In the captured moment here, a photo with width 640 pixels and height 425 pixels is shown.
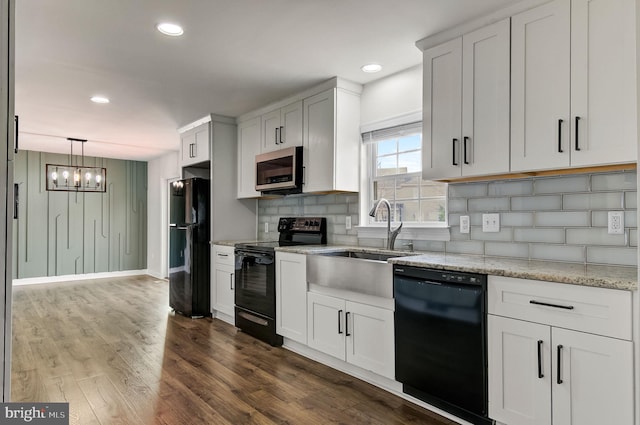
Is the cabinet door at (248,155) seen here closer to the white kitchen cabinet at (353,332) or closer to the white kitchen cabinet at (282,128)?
the white kitchen cabinet at (282,128)

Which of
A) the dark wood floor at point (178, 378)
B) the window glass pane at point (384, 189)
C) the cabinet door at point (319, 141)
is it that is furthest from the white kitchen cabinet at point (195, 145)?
the window glass pane at point (384, 189)

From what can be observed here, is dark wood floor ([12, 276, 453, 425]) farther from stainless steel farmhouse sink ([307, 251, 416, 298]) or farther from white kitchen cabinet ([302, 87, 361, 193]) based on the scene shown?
white kitchen cabinet ([302, 87, 361, 193])

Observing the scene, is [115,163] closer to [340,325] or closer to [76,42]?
[76,42]

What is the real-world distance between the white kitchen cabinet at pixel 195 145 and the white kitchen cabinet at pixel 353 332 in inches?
98.1

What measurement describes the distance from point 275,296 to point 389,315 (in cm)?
132

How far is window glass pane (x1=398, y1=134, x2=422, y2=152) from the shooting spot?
324 centimetres

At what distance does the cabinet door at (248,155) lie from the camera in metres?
4.48

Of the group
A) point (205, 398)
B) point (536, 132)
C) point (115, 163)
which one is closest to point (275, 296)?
point (205, 398)

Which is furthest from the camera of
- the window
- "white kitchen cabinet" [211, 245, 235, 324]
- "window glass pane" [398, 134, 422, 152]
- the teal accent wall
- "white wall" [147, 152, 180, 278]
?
"white wall" [147, 152, 180, 278]

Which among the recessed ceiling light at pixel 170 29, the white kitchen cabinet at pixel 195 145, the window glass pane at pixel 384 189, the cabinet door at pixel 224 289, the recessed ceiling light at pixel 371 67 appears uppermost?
the recessed ceiling light at pixel 170 29

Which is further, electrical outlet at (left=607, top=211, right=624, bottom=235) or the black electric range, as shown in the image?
the black electric range

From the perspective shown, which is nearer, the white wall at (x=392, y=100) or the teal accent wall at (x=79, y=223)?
the white wall at (x=392, y=100)

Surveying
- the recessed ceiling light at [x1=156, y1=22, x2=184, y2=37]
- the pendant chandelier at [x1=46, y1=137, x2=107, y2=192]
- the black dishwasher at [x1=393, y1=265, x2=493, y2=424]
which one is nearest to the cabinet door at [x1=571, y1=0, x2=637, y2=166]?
the black dishwasher at [x1=393, y1=265, x2=493, y2=424]

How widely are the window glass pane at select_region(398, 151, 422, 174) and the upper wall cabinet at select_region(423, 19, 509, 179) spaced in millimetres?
565
